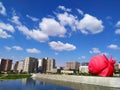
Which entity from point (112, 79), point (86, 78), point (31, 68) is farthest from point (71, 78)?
point (31, 68)

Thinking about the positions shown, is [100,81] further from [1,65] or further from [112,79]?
[1,65]

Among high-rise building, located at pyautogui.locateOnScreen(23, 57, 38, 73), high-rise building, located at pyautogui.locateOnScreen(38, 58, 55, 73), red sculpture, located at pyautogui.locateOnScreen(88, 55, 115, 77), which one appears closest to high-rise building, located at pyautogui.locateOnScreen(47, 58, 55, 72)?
high-rise building, located at pyautogui.locateOnScreen(38, 58, 55, 73)

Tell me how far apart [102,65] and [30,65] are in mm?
103845

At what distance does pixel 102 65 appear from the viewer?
3319cm

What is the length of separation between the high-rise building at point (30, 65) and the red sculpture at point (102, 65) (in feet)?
325

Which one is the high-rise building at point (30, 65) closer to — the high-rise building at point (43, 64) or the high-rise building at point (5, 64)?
the high-rise building at point (43, 64)

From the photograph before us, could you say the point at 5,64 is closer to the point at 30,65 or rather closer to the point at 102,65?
the point at 30,65

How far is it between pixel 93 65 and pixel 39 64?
356 ft

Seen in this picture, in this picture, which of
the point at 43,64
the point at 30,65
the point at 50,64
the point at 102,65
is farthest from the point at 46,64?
the point at 102,65

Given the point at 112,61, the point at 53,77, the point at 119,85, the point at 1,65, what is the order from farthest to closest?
the point at 1,65
the point at 53,77
the point at 112,61
the point at 119,85

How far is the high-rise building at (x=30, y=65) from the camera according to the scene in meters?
131

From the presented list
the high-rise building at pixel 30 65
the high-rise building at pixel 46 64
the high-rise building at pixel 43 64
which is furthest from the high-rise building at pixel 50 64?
the high-rise building at pixel 30 65

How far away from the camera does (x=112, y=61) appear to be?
109 feet

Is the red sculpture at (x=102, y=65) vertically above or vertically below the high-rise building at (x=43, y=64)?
below
